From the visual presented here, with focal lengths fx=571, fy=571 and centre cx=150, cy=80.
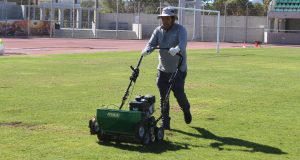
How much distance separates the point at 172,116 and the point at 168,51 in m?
2.33

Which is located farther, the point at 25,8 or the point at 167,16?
the point at 25,8

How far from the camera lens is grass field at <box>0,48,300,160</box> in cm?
762

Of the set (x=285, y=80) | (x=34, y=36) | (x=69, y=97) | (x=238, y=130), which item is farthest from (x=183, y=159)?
(x=34, y=36)

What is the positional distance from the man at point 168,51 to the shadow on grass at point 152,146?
834 millimetres

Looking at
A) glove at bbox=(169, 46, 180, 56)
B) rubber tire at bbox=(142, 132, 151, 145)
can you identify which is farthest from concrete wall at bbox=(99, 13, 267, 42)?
rubber tire at bbox=(142, 132, 151, 145)

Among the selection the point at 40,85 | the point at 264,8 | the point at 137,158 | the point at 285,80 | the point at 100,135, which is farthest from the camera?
the point at 264,8

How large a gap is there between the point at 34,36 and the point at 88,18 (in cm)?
1035

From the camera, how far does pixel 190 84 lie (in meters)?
16.3

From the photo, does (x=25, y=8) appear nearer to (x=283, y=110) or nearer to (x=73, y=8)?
(x=73, y=8)

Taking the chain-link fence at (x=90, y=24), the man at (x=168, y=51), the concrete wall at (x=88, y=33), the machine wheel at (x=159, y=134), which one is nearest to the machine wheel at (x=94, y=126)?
the machine wheel at (x=159, y=134)

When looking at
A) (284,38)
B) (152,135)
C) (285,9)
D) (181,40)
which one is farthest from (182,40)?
(285,9)

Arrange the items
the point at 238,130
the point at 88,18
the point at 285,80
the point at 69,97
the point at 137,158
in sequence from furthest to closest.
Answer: the point at 88,18 → the point at 285,80 → the point at 69,97 → the point at 238,130 → the point at 137,158

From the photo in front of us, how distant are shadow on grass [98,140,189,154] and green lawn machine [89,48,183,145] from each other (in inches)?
2.8

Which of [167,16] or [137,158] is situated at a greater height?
[167,16]
